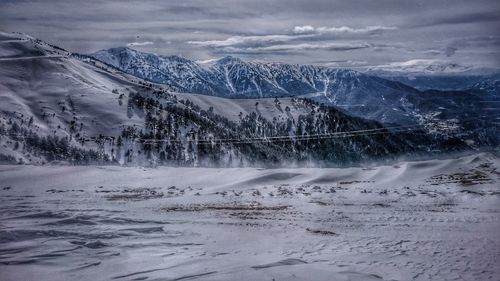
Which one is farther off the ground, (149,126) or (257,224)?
A: (149,126)

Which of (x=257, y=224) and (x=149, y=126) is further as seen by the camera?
(x=149, y=126)

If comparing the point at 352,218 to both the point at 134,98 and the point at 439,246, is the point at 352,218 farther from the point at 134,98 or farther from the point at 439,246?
the point at 134,98

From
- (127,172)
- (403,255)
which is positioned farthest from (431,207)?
(127,172)

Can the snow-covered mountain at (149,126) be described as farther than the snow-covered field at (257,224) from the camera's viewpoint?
Yes

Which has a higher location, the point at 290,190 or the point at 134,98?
the point at 134,98

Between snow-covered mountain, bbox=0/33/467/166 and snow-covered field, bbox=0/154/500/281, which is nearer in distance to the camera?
snow-covered field, bbox=0/154/500/281
